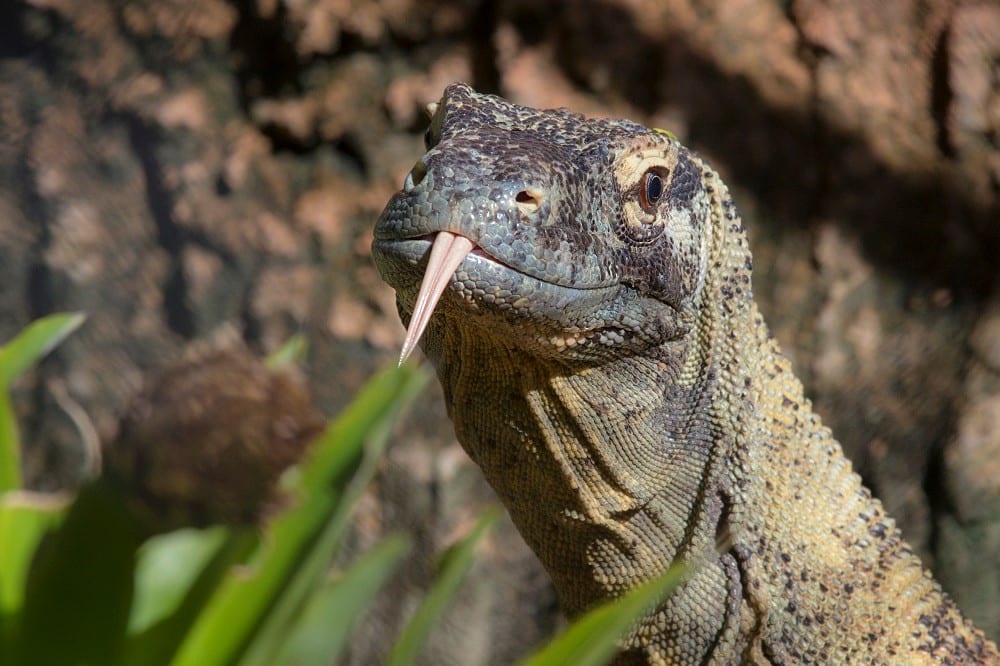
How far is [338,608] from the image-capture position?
203 cm

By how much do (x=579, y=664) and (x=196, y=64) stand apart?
4.22 m

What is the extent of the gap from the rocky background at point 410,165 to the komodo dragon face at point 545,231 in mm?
2234

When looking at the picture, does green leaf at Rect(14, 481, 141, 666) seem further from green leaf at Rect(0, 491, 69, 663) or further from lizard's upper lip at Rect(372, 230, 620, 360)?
lizard's upper lip at Rect(372, 230, 620, 360)

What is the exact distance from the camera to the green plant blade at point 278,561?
167 centimetres

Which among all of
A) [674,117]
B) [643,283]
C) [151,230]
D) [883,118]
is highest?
[883,118]

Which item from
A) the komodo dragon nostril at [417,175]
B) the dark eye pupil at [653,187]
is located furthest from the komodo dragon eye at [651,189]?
the komodo dragon nostril at [417,175]

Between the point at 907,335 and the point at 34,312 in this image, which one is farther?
the point at 34,312

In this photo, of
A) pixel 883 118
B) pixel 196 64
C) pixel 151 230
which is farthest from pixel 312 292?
pixel 883 118

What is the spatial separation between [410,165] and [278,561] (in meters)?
3.41

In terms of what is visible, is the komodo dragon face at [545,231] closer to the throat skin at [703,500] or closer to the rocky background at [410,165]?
the throat skin at [703,500]

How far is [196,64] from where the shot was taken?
513 centimetres

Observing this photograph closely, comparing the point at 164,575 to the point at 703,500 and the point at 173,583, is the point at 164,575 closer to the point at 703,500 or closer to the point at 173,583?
the point at 173,583

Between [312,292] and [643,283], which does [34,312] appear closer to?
[312,292]

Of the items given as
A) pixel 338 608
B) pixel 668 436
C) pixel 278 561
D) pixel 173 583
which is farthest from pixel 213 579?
pixel 668 436
